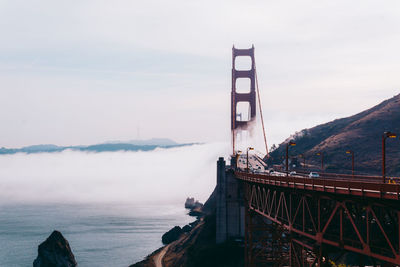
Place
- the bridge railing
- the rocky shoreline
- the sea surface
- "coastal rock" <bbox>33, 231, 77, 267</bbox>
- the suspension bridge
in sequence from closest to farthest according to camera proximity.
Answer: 1. the bridge railing
2. the suspension bridge
3. the rocky shoreline
4. "coastal rock" <bbox>33, 231, 77, 267</bbox>
5. the sea surface

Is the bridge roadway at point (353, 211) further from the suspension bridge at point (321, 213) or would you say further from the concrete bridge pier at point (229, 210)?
the concrete bridge pier at point (229, 210)

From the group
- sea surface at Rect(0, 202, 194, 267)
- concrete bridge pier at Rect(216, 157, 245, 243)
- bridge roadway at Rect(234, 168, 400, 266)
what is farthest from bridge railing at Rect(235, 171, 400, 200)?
sea surface at Rect(0, 202, 194, 267)

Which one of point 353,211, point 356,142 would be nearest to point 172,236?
point 356,142

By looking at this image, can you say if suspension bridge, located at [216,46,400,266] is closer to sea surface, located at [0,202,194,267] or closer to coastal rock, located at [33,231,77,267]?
sea surface, located at [0,202,194,267]

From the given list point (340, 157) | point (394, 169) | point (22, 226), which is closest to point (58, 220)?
point (22, 226)

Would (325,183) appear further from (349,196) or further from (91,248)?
(91,248)

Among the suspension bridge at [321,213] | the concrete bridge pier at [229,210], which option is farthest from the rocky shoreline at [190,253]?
the suspension bridge at [321,213]

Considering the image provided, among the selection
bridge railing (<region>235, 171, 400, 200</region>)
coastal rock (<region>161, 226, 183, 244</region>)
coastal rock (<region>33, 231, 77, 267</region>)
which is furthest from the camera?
coastal rock (<region>161, 226, 183, 244</region>)
